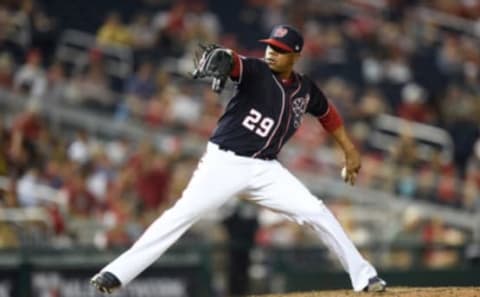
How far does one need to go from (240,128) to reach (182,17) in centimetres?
1183

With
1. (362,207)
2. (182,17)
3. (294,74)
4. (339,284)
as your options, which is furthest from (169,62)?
(294,74)

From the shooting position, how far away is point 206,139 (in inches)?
758

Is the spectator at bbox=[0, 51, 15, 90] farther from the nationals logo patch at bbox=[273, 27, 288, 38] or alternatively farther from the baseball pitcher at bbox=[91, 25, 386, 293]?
the nationals logo patch at bbox=[273, 27, 288, 38]

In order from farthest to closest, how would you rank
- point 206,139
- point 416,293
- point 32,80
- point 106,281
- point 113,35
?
1. point 113,35
2. point 206,139
3. point 32,80
4. point 416,293
5. point 106,281

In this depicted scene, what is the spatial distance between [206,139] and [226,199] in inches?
371

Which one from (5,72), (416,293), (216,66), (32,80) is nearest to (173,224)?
(216,66)

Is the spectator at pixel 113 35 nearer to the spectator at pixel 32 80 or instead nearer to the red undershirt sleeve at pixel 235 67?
the spectator at pixel 32 80

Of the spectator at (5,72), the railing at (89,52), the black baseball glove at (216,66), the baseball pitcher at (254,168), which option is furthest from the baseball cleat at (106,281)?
the railing at (89,52)

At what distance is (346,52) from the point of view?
23.1 metres

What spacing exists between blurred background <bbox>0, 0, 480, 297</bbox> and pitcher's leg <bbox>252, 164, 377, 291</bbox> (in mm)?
5047

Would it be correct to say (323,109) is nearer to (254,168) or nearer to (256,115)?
(256,115)

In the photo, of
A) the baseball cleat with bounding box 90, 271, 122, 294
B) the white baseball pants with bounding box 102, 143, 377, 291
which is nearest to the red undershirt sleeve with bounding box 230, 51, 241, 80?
the white baseball pants with bounding box 102, 143, 377, 291

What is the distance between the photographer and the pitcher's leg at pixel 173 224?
970cm

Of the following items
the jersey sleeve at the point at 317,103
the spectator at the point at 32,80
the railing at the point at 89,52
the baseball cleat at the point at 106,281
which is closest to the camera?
the baseball cleat at the point at 106,281
